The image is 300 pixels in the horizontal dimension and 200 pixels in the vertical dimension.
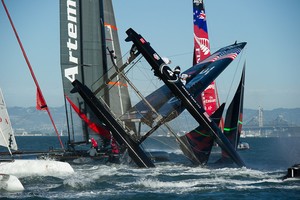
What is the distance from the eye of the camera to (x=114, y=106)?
118ft

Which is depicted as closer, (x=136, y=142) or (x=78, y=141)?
(x=136, y=142)

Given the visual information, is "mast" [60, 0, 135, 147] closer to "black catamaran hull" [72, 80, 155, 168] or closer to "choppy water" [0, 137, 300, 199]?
"black catamaran hull" [72, 80, 155, 168]

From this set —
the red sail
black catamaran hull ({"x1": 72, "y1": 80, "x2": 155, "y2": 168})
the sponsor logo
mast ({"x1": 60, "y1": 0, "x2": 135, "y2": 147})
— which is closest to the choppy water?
black catamaran hull ({"x1": 72, "y1": 80, "x2": 155, "y2": 168})

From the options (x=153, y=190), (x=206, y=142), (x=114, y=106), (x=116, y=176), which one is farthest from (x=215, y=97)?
(x=153, y=190)

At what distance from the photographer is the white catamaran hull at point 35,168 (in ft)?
87.8

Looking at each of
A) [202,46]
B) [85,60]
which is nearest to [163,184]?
[85,60]

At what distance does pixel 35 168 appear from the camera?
27328 millimetres

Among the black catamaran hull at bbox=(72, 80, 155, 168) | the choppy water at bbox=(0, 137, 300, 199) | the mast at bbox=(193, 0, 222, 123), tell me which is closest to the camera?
the choppy water at bbox=(0, 137, 300, 199)

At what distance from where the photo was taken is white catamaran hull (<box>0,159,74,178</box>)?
26766 mm

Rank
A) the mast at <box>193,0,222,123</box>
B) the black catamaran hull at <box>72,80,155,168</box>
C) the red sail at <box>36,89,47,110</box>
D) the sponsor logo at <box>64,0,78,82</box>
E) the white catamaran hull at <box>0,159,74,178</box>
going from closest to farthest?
the white catamaran hull at <box>0,159,74,178</box> → the black catamaran hull at <box>72,80,155,168</box> → the red sail at <box>36,89,47,110</box> → the sponsor logo at <box>64,0,78,82</box> → the mast at <box>193,0,222,123</box>

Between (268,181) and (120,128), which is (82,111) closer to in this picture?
(120,128)

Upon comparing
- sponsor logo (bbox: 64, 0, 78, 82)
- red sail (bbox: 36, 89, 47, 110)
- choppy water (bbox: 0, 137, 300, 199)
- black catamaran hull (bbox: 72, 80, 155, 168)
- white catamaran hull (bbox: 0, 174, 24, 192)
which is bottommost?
choppy water (bbox: 0, 137, 300, 199)

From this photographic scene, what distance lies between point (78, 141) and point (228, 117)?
8754 millimetres

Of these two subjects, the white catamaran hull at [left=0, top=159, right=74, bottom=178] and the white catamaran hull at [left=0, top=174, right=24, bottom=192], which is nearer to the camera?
the white catamaran hull at [left=0, top=174, right=24, bottom=192]
